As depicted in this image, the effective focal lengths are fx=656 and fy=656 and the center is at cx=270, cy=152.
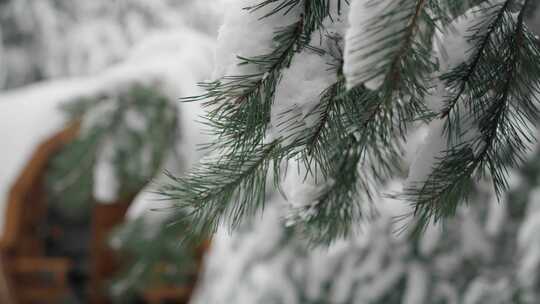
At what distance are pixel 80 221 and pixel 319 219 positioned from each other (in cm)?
512

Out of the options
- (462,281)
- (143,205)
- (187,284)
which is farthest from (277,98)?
(187,284)

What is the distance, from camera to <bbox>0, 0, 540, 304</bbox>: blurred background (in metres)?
2.25

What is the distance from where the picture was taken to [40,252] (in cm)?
524

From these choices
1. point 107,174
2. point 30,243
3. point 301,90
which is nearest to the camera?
point 301,90

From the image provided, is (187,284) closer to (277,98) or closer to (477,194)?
(477,194)

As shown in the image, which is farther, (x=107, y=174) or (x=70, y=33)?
(x=70, y=33)

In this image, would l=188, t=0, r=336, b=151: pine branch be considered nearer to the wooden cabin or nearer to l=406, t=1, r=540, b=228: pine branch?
l=406, t=1, r=540, b=228: pine branch

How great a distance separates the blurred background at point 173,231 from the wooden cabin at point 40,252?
0.4 inches

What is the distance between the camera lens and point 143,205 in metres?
3.03

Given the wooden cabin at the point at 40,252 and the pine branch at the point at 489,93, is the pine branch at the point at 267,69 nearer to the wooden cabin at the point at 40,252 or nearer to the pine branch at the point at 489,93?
the pine branch at the point at 489,93

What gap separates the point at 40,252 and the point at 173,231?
2.72 meters

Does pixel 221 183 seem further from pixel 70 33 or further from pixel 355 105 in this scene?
pixel 70 33

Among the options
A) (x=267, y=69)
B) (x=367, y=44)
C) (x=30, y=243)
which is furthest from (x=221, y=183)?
(x=30, y=243)

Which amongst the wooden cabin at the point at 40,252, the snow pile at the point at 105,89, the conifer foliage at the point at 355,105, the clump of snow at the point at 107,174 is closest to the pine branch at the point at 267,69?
the conifer foliage at the point at 355,105
